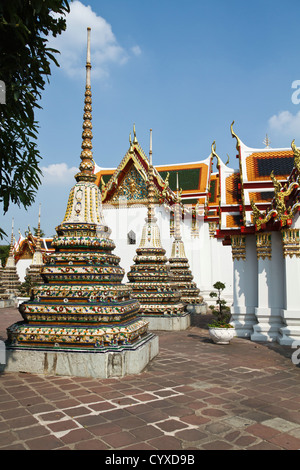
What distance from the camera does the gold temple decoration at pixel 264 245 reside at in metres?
9.69

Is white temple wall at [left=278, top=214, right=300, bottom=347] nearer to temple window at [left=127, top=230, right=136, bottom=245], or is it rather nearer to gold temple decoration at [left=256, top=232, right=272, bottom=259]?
gold temple decoration at [left=256, top=232, right=272, bottom=259]

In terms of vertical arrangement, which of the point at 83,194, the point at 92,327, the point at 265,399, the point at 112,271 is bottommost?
the point at 265,399

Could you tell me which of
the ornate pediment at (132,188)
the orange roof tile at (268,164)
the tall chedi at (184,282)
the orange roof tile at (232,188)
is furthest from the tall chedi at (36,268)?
the orange roof tile at (268,164)

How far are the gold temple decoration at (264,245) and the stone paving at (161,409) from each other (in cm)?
367

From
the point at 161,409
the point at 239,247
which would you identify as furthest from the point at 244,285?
the point at 161,409

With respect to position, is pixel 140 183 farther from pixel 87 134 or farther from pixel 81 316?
pixel 81 316

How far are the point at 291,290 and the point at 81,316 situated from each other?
17.8ft

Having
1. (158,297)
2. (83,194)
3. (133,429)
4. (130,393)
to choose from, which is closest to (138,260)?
(158,297)

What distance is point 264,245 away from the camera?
31.9ft

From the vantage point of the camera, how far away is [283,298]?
30.8ft

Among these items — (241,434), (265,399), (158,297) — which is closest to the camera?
(241,434)

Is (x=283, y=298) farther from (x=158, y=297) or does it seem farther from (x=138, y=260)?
(x=138, y=260)
